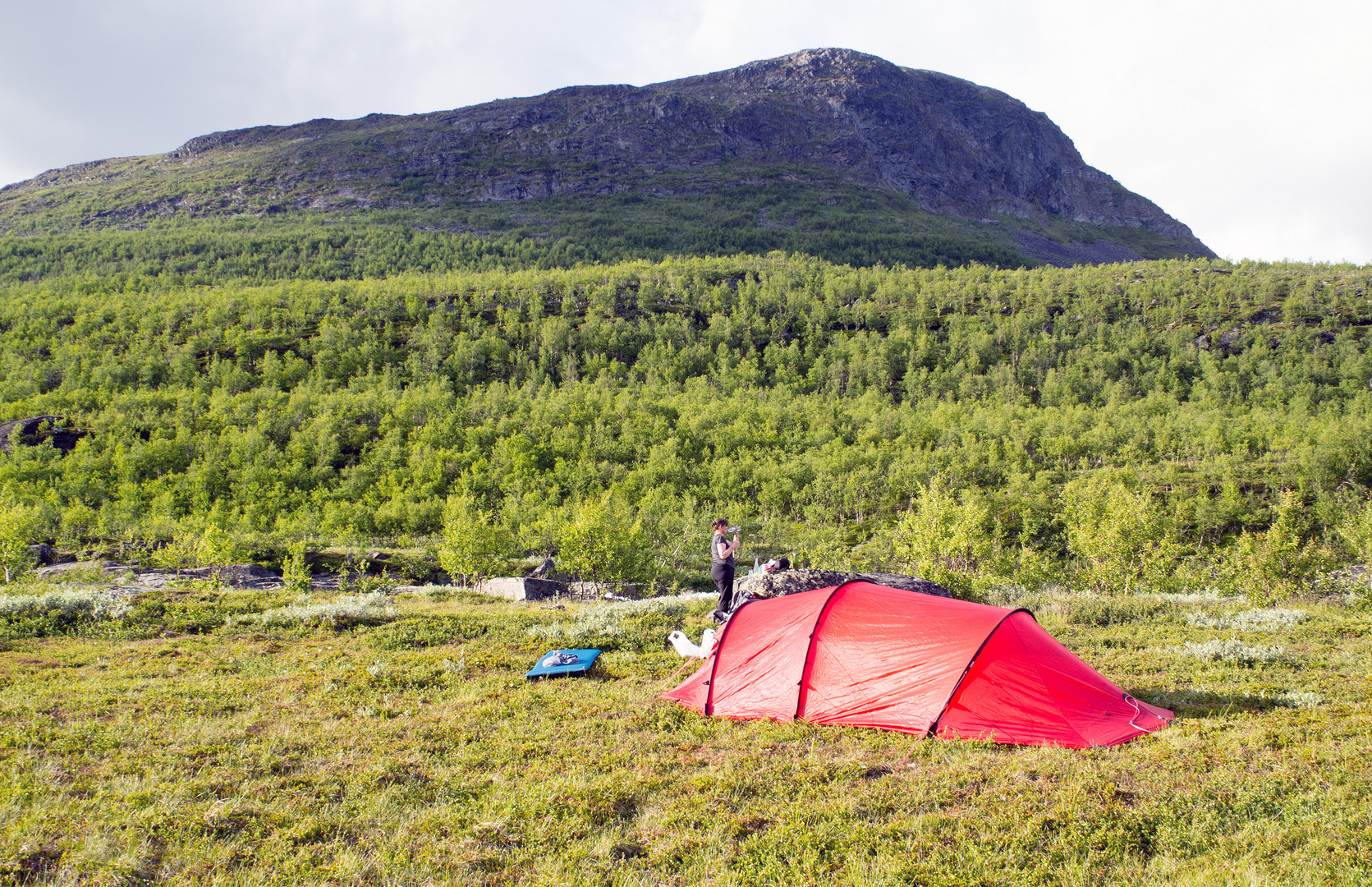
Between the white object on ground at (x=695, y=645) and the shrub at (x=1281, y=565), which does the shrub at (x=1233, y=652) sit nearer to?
the white object on ground at (x=695, y=645)

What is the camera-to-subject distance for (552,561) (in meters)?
50.9

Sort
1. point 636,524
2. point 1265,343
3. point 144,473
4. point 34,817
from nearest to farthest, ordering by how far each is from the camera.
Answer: point 34,817 < point 636,524 < point 144,473 < point 1265,343

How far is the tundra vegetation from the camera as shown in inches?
262

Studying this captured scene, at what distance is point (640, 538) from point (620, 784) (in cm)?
3534

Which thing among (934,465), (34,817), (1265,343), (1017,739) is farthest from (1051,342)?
(34,817)

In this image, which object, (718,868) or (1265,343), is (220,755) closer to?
(718,868)

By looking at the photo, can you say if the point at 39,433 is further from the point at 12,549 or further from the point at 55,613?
the point at 55,613

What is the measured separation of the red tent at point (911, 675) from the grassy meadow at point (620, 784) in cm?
47

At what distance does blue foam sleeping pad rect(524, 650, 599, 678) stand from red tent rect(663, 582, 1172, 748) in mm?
2476

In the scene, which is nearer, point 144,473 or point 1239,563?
point 1239,563

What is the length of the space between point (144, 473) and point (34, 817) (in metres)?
90.4

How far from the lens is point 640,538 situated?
141ft

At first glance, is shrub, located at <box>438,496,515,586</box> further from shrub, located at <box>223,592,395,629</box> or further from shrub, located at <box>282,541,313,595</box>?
shrub, located at <box>223,592,395,629</box>

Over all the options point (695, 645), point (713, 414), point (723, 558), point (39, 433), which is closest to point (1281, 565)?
point (723, 558)
